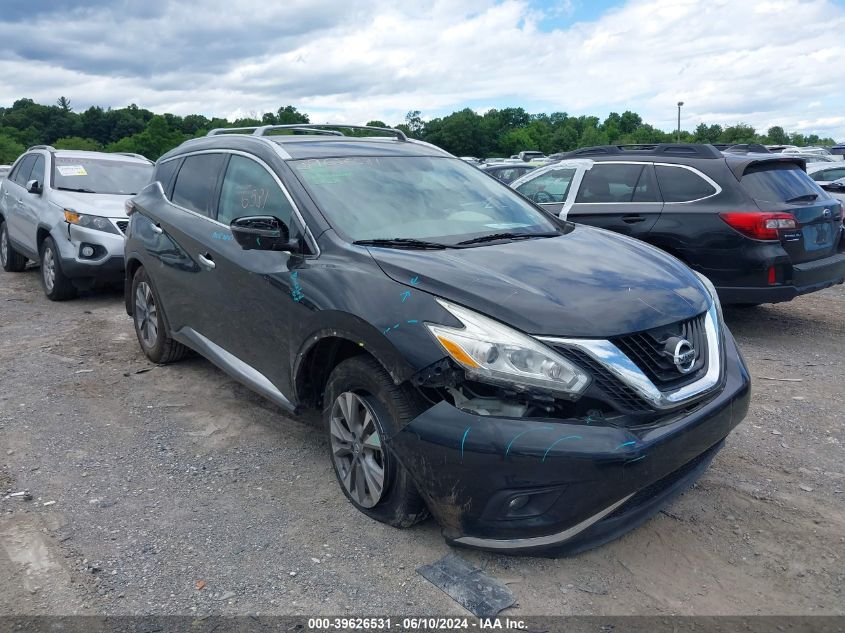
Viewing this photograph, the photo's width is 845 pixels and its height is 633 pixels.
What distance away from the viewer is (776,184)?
6387 mm

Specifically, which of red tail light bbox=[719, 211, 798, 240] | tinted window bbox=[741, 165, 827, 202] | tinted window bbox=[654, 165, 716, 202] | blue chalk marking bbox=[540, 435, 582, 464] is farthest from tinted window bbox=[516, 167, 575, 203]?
blue chalk marking bbox=[540, 435, 582, 464]

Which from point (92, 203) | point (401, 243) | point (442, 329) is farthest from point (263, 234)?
point (92, 203)

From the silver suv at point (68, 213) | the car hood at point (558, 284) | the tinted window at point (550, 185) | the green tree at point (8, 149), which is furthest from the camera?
the green tree at point (8, 149)

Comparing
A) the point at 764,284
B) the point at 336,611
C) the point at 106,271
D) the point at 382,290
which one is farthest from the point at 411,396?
the point at 106,271

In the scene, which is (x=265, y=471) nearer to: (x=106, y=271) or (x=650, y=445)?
(x=650, y=445)

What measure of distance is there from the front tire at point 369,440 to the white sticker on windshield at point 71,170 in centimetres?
714

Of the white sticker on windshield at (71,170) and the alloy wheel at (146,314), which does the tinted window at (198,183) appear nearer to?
the alloy wheel at (146,314)

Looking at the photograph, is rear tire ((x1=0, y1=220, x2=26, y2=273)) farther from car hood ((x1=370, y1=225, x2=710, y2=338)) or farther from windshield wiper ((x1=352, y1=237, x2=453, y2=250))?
car hood ((x1=370, y1=225, x2=710, y2=338))

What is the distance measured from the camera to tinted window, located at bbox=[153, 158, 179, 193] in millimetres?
5457

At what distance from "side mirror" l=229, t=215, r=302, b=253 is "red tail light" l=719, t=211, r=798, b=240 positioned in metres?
4.20

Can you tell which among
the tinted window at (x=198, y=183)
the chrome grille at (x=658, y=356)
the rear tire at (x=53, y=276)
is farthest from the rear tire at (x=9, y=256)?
the chrome grille at (x=658, y=356)

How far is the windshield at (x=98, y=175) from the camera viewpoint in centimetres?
898

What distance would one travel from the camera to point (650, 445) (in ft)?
8.76

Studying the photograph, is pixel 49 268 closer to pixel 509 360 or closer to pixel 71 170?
pixel 71 170
